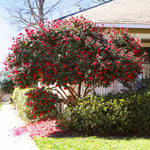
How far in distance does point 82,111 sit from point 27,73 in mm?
2252

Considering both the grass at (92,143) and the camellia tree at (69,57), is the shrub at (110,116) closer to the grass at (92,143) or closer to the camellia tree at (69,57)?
the grass at (92,143)

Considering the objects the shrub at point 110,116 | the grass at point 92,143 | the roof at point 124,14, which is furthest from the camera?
the roof at point 124,14

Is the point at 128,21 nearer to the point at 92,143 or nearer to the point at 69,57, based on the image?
the point at 69,57

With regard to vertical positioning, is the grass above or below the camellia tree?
below

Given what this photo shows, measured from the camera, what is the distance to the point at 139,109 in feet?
23.3

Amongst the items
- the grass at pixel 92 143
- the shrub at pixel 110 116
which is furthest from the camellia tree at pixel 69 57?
the grass at pixel 92 143

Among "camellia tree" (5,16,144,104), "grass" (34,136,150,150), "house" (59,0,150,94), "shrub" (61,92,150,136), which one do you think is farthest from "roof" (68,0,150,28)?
"grass" (34,136,150,150)

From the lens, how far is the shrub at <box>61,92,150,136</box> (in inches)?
271

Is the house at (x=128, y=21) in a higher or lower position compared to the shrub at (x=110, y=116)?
higher

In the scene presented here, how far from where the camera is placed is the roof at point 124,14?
9.95 metres

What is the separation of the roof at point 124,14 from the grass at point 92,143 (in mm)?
5388

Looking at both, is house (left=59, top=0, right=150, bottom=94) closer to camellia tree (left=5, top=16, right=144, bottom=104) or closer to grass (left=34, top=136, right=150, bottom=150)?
camellia tree (left=5, top=16, right=144, bottom=104)

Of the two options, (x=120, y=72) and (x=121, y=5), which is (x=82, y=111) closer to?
(x=120, y=72)

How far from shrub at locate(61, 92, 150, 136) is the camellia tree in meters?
0.73
